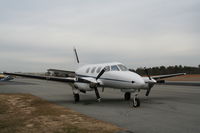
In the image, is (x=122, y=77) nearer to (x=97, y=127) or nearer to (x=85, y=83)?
(x=85, y=83)

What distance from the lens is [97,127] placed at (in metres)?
8.28

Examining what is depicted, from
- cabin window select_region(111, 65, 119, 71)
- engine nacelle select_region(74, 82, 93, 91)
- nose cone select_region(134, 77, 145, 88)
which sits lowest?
engine nacelle select_region(74, 82, 93, 91)

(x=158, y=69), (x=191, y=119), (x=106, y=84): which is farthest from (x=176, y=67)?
(x=191, y=119)

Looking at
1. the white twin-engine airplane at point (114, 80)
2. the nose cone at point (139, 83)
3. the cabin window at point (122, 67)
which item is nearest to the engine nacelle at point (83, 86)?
the white twin-engine airplane at point (114, 80)

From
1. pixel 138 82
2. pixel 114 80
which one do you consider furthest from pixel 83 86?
pixel 138 82

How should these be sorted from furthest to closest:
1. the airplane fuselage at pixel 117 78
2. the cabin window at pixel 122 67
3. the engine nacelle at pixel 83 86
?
the engine nacelle at pixel 83 86 < the cabin window at pixel 122 67 < the airplane fuselage at pixel 117 78

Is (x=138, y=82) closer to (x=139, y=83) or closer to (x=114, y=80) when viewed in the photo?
(x=139, y=83)

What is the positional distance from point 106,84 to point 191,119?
790 centimetres

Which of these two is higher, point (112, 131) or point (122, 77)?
point (122, 77)

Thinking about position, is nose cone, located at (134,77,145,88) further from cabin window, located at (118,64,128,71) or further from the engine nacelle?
the engine nacelle

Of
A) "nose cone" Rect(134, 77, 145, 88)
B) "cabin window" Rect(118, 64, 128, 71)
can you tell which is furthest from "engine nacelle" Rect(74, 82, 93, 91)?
"nose cone" Rect(134, 77, 145, 88)

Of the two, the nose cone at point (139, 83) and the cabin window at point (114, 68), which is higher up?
the cabin window at point (114, 68)

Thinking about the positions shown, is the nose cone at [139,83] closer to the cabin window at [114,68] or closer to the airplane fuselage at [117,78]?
the airplane fuselage at [117,78]

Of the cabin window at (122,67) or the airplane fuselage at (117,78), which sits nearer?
the airplane fuselage at (117,78)
